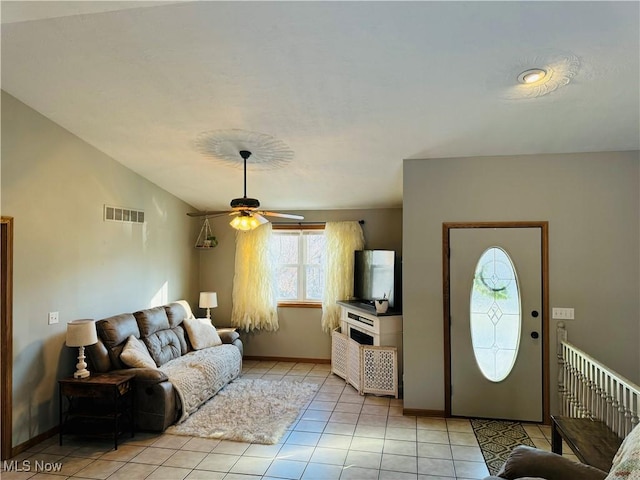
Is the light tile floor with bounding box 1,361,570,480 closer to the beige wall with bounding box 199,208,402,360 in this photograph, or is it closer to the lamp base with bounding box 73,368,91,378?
the lamp base with bounding box 73,368,91,378

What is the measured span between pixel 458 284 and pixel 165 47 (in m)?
3.27

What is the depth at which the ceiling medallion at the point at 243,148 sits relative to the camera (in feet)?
12.8

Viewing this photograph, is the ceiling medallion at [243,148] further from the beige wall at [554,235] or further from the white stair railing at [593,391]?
the white stair railing at [593,391]

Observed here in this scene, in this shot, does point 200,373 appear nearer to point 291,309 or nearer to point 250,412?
point 250,412

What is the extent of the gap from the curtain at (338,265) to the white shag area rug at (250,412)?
118cm

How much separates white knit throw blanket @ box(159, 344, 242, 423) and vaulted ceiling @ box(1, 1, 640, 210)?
225 cm

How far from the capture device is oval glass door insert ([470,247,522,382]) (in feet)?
13.5

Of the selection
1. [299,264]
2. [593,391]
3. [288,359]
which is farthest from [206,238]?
[593,391]

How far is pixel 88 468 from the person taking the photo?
129 inches

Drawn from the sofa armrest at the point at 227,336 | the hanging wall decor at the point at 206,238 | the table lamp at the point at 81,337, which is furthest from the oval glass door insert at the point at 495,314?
the hanging wall decor at the point at 206,238

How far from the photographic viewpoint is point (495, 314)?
13.7 ft

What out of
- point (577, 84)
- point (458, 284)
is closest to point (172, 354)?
point (458, 284)

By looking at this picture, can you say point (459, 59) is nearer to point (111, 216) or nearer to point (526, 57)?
point (526, 57)

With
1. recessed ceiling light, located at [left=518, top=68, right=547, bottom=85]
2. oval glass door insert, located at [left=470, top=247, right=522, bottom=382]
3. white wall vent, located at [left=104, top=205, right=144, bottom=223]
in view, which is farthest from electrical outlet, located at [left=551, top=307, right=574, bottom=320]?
white wall vent, located at [left=104, top=205, right=144, bottom=223]
